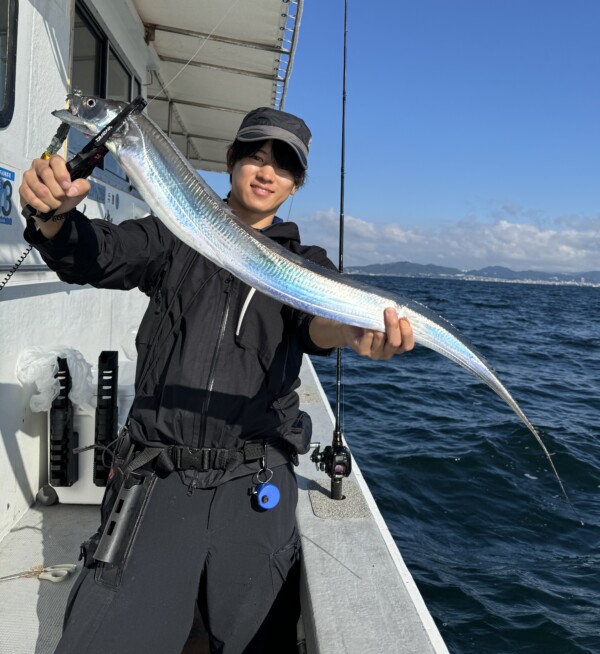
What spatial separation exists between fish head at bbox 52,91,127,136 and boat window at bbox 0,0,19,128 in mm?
1740

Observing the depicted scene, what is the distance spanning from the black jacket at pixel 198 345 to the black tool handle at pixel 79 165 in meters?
0.26

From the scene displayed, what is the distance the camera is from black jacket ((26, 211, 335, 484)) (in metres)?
2.30

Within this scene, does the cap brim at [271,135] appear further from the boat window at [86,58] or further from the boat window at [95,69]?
the boat window at [86,58]

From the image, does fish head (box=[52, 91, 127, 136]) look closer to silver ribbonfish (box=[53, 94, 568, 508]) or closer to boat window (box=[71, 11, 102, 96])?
silver ribbonfish (box=[53, 94, 568, 508])

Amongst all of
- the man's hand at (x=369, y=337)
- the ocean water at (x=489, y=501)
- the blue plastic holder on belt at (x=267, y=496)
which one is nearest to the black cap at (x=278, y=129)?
the man's hand at (x=369, y=337)

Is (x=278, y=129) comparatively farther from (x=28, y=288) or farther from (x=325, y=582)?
(x=28, y=288)

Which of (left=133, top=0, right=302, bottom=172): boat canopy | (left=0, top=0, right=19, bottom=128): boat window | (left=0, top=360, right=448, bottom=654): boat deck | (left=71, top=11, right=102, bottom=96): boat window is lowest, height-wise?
(left=0, top=360, right=448, bottom=654): boat deck

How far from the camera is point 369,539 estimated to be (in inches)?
128

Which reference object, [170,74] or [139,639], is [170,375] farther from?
[170,74]

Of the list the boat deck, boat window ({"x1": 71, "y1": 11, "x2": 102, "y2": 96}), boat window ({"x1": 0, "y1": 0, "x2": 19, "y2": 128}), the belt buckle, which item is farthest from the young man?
boat window ({"x1": 71, "y1": 11, "x2": 102, "y2": 96})

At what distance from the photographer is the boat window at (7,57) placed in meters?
3.30

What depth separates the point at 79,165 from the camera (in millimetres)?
1896

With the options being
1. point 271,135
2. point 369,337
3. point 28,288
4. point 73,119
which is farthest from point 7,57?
point 369,337

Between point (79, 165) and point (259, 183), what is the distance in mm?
830
